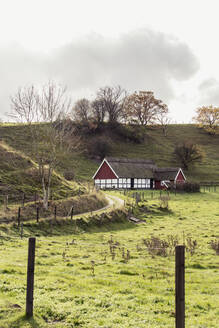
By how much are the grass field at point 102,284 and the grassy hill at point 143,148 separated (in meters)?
47.0

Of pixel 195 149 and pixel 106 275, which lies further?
Result: pixel 195 149

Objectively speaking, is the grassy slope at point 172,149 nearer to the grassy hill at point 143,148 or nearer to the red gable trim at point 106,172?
the grassy hill at point 143,148

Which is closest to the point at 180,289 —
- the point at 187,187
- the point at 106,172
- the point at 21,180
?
the point at 21,180

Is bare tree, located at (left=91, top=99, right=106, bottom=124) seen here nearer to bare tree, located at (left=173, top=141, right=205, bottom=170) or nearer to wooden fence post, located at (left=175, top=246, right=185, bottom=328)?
bare tree, located at (left=173, top=141, right=205, bottom=170)

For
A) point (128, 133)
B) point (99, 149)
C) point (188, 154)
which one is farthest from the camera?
point (128, 133)

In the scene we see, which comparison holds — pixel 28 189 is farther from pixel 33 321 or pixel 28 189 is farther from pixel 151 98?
pixel 151 98

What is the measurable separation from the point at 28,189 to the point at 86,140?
59.0 meters

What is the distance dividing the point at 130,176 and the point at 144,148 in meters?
32.3

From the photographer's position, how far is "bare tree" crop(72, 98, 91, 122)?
9881 cm

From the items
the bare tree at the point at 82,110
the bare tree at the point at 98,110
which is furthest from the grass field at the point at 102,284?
the bare tree at the point at 98,110

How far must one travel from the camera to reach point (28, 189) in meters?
35.8

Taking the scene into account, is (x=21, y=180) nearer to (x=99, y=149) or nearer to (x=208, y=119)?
(x=99, y=149)

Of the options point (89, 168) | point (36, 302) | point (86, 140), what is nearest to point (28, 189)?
point (36, 302)

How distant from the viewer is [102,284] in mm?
12148
